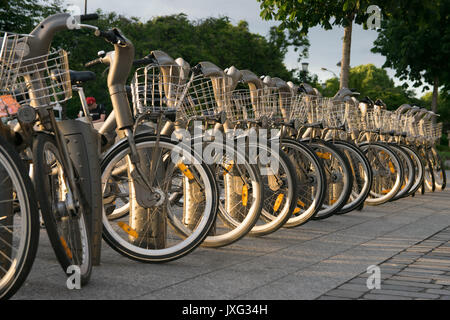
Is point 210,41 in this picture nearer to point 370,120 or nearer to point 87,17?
point 370,120

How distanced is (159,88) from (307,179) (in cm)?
242

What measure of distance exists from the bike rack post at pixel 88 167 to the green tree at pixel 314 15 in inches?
369

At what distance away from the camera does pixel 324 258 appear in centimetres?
516

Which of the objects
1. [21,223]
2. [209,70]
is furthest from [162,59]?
[21,223]

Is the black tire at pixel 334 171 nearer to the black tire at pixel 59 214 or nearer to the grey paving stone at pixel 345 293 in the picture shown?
the grey paving stone at pixel 345 293

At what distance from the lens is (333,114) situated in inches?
312

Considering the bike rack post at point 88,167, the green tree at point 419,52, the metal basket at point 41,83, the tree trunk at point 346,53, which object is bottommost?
the bike rack post at point 88,167

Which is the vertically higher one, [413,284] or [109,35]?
[109,35]

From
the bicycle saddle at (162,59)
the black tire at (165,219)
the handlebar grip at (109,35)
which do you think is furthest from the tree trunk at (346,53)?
the handlebar grip at (109,35)

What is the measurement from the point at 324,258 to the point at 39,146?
2.37 metres

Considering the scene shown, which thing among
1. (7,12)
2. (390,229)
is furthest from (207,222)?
(7,12)

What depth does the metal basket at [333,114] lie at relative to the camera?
302 inches

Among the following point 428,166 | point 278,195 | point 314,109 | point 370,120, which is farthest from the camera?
point 428,166

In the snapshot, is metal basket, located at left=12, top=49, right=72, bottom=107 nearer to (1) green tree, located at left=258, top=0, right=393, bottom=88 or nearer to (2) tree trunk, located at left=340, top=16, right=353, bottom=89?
(1) green tree, located at left=258, top=0, right=393, bottom=88
